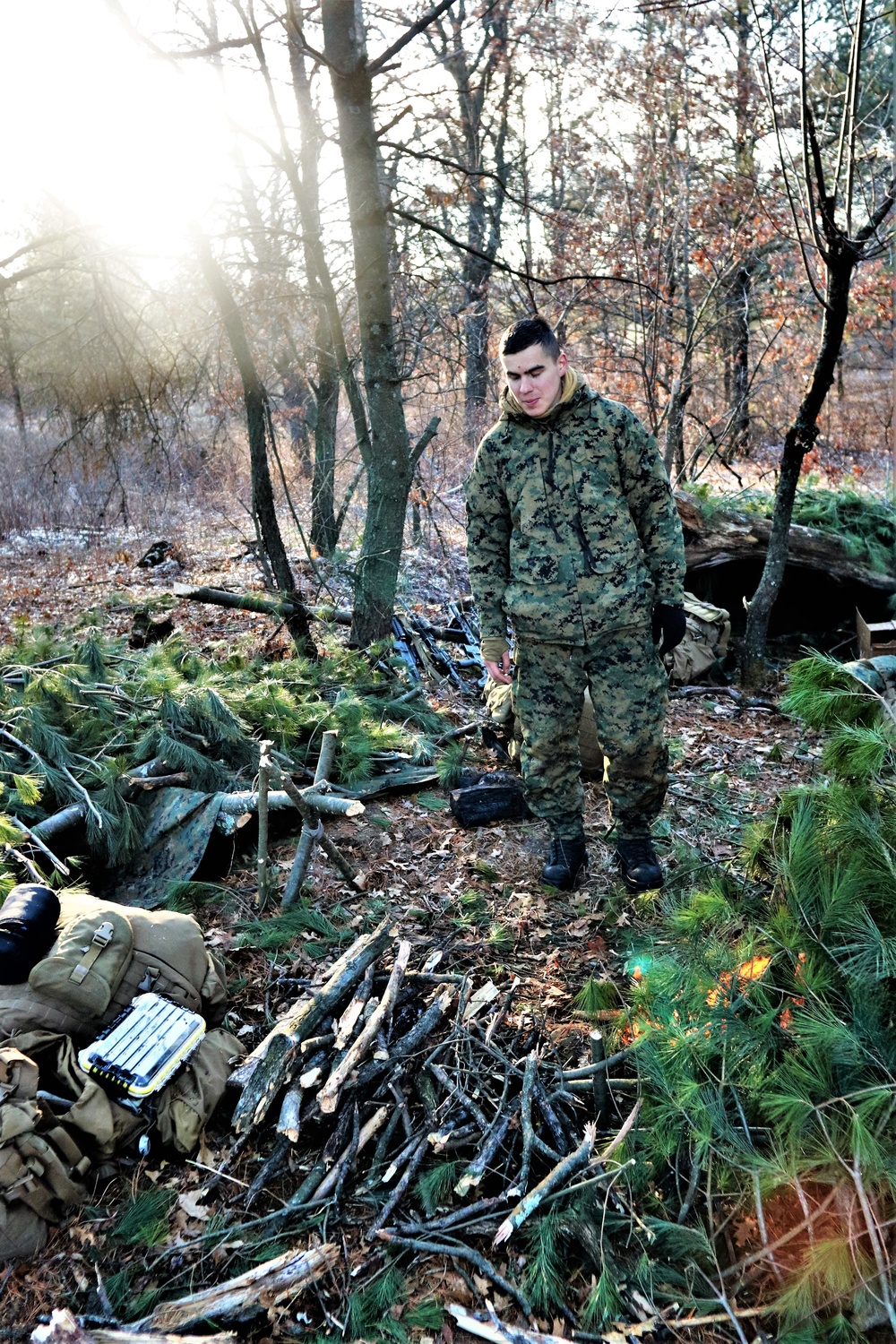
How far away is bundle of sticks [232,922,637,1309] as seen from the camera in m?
2.54

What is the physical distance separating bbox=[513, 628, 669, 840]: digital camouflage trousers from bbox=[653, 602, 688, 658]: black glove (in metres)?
0.05

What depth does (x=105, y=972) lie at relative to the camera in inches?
118

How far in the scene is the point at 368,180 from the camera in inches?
244

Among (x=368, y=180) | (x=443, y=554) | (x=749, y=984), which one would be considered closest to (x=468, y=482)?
(x=749, y=984)

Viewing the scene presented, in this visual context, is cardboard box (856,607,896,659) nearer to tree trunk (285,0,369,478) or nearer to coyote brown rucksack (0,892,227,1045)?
tree trunk (285,0,369,478)

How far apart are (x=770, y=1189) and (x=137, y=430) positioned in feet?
20.4

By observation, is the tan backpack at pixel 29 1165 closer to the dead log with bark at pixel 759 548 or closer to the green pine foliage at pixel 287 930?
the green pine foliage at pixel 287 930

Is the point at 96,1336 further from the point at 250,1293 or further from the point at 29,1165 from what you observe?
the point at 29,1165

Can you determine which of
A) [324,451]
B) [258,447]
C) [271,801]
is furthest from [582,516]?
[324,451]

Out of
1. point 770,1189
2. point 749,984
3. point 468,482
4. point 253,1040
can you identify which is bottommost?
point 253,1040

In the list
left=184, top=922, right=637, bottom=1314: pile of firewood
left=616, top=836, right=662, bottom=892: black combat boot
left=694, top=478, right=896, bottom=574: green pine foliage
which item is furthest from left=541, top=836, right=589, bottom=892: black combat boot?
left=694, top=478, right=896, bottom=574: green pine foliage

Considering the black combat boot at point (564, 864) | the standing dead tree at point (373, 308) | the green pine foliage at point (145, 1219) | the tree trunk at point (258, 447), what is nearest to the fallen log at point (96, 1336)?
the green pine foliage at point (145, 1219)

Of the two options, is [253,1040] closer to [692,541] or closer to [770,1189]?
[770,1189]

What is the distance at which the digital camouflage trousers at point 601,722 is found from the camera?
12.5 ft
